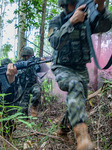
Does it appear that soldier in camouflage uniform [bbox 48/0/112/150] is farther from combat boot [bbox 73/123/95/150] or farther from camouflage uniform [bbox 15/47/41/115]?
camouflage uniform [bbox 15/47/41/115]

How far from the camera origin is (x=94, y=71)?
4637 millimetres

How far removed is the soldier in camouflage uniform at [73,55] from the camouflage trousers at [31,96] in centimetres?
256

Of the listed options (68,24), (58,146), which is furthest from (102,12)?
(58,146)

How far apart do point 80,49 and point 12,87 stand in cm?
193

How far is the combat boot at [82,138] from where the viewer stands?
4.63 ft

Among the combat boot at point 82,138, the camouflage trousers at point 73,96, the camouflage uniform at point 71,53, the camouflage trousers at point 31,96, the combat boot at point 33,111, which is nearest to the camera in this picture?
the combat boot at point 82,138

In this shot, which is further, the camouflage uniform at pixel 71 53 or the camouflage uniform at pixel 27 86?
the camouflage uniform at pixel 27 86

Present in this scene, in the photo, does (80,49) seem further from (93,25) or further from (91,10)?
(91,10)

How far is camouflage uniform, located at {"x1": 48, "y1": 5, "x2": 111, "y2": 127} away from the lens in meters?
1.88

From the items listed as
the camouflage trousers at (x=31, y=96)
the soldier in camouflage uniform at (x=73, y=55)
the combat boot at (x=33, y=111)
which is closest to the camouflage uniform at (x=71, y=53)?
the soldier in camouflage uniform at (x=73, y=55)

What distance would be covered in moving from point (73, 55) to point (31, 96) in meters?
3.27

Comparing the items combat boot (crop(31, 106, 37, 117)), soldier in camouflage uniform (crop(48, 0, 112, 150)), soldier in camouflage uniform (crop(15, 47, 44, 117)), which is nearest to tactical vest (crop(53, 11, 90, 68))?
soldier in camouflage uniform (crop(48, 0, 112, 150))

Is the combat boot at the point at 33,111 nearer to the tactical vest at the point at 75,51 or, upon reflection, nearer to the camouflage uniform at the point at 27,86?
the camouflage uniform at the point at 27,86

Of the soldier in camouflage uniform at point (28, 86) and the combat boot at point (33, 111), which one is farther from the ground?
the soldier in camouflage uniform at point (28, 86)
